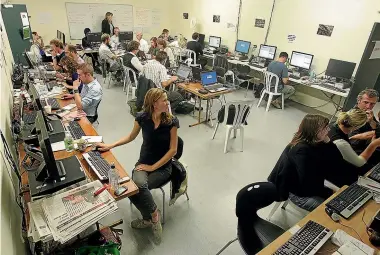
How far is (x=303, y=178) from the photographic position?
6.50 feet

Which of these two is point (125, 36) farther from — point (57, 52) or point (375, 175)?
point (375, 175)

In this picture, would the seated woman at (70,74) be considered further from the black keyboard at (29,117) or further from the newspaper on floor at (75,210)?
the newspaper on floor at (75,210)

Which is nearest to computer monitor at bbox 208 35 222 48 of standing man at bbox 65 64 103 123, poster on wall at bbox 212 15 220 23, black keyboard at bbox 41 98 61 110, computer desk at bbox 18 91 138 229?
poster on wall at bbox 212 15 220 23

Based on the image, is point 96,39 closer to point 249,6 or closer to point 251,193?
point 249,6

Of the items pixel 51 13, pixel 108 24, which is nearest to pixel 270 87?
pixel 108 24

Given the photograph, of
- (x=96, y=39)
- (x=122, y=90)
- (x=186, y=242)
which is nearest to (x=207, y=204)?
(x=186, y=242)

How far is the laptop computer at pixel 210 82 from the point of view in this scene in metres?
4.54

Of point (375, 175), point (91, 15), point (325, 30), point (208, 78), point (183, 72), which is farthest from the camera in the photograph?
point (91, 15)

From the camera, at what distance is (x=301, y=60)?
5.61m

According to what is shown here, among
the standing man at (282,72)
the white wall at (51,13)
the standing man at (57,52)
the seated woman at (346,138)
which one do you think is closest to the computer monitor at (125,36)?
the white wall at (51,13)

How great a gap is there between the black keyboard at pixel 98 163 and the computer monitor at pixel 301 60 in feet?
16.4

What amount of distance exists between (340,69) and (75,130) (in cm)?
495

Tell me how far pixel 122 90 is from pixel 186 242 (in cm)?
487

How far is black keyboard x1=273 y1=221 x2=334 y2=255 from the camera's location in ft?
4.58
